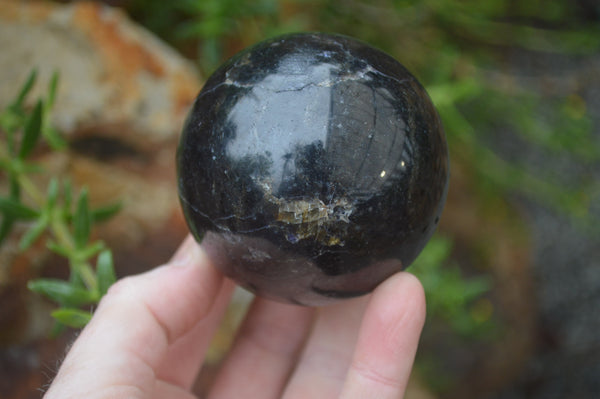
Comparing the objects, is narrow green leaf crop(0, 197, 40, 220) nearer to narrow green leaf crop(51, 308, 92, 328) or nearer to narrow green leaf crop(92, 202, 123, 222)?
narrow green leaf crop(92, 202, 123, 222)

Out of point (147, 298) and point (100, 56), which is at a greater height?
point (100, 56)

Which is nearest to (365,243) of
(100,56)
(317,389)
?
(317,389)

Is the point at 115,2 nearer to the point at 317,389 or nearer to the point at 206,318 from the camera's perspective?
the point at 206,318

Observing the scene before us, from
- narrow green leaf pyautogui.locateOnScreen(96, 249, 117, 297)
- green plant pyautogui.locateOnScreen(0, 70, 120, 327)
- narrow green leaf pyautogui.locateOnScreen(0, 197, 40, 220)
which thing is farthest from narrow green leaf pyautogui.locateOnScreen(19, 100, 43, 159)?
narrow green leaf pyautogui.locateOnScreen(96, 249, 117, 297)

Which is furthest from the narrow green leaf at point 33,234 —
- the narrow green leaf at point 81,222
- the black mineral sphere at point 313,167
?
the black mineral sphere at point 313,167

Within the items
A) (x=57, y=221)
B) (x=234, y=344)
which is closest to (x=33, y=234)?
(x=57, y=221)
